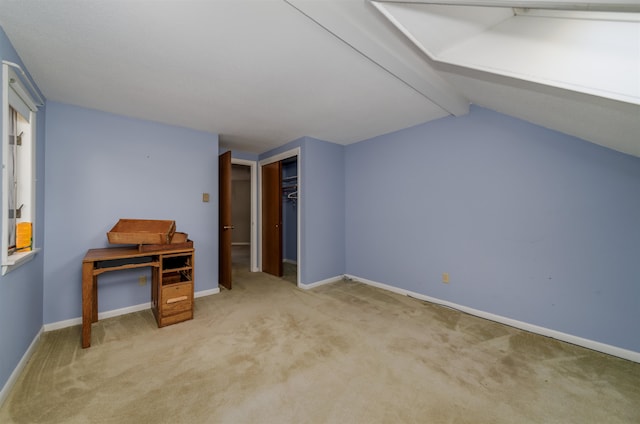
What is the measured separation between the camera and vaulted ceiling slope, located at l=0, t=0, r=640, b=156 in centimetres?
136

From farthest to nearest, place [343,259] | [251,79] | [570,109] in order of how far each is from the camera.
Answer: [343,259]
[251,79]
[570,109]

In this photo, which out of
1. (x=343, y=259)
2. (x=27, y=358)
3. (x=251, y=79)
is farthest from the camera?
(x=343, y=259)

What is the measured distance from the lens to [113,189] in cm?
278

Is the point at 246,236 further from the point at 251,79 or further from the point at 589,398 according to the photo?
the point at 589,398

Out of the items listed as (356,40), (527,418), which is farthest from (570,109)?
(527,418)

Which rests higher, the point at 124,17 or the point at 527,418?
the point at 124,17

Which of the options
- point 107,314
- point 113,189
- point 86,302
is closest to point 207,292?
point 107,314

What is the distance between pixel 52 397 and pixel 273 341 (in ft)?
4.72

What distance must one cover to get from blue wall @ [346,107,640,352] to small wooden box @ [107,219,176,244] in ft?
9.21

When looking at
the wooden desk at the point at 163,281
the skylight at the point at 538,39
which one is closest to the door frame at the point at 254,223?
Answer: the wooden desk at the point at 163,281

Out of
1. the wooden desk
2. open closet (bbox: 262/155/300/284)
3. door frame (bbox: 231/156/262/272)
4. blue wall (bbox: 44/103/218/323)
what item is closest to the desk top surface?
the wooden desk

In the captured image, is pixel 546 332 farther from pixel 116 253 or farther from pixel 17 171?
pixel 17 171

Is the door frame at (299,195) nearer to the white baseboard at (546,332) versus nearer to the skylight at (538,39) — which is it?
the white baseboard at (546,332)

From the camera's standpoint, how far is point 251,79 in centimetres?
208
